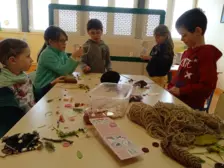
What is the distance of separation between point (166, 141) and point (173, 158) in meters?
0.05

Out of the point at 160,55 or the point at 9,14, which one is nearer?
the point at 160,55

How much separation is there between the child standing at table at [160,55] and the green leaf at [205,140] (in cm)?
126

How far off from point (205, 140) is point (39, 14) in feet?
14.0

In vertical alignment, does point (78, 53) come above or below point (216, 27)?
below

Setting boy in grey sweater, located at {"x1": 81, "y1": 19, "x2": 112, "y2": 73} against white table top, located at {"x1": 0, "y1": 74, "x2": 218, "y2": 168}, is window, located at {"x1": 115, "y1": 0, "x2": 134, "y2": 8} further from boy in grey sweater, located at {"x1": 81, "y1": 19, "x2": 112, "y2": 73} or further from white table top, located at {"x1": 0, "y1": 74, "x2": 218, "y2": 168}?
white table top, located at {"x1": 0, "y1": 74, "x2": 218, "y2": 168}

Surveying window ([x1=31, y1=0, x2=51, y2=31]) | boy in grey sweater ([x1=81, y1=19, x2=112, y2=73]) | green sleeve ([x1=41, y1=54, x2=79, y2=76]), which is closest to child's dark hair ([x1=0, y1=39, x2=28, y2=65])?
green sleeve ([x1=41, y1=54, x2=79, y2=76])

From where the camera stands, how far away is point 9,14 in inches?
163

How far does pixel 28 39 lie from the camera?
4.11 meters

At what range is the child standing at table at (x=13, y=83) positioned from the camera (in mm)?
861

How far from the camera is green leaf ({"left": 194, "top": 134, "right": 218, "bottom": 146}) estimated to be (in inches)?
23.6

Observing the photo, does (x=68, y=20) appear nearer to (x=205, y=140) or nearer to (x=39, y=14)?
(x=205, y=140)

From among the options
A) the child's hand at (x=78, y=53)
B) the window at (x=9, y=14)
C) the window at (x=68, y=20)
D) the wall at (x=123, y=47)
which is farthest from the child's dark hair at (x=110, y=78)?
the window at (x=9, y=14)

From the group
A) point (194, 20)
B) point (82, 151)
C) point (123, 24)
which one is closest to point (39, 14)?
point (123, 24)

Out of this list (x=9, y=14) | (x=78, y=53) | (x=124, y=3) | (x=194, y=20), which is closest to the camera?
(x=194, y=20)
